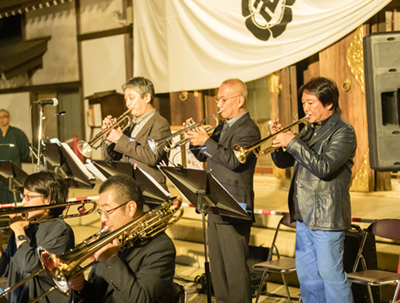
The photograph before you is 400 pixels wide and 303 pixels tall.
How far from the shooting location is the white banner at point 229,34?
5848 millimetres

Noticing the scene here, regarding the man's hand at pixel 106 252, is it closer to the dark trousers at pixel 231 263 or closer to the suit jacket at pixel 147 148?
the dark trousers at pixel 231 263

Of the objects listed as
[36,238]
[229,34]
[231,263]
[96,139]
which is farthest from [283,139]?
[229,34]

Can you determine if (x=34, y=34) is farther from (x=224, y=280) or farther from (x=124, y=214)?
(x=124, y=214)

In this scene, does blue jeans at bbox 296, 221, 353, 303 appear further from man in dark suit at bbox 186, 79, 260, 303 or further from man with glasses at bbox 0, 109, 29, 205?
man with glasses at bbox 0, 109, 29, 205

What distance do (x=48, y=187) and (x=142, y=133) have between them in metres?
1.34

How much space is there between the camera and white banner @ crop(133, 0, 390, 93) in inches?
230

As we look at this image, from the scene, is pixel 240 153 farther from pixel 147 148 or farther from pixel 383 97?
pixel 383 97

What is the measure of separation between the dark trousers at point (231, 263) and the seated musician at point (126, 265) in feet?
4.32

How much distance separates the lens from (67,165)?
4.76 meters

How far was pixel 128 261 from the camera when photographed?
7.59 feet

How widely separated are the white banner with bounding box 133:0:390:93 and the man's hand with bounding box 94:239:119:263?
441 centimetres

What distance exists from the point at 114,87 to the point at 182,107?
1.80 meters

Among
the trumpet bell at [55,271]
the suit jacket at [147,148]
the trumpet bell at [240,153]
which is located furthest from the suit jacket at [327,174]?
the trumpet bell at [55,271]

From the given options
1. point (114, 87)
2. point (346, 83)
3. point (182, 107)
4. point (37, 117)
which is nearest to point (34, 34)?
point (37, 117)
